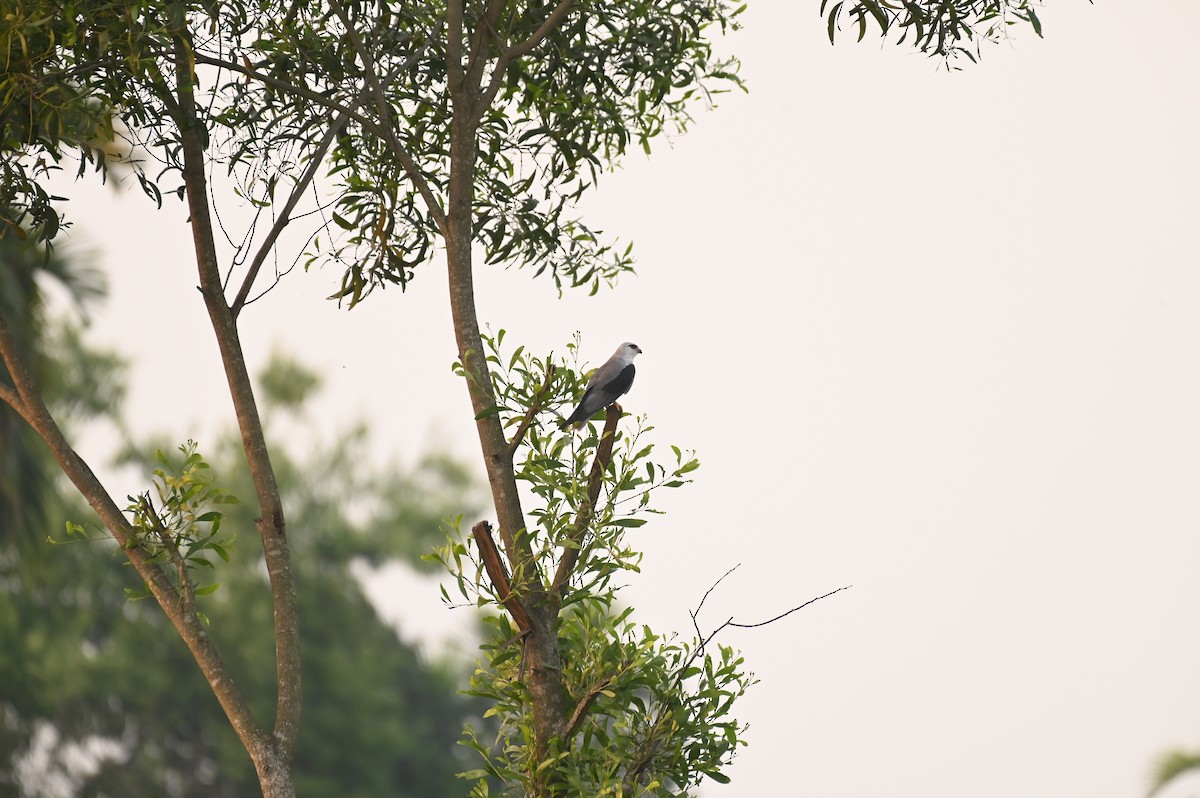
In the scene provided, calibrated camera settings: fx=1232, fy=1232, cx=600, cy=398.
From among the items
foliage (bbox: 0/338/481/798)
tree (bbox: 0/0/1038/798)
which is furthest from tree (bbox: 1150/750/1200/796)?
foliage (bbox: 0/338/481/798)

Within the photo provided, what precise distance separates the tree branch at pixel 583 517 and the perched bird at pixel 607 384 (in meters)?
0.16

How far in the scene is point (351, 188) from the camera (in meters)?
5.73

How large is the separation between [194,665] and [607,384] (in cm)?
2129

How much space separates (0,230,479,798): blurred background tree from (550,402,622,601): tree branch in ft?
54.6

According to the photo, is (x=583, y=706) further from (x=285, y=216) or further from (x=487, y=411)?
(x=285, y=216)

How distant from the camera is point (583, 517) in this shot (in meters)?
4.39

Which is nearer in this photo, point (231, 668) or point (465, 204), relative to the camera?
point (465, 204)

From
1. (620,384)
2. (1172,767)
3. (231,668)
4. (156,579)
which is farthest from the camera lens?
(231,668)

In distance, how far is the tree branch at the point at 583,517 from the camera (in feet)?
14.4

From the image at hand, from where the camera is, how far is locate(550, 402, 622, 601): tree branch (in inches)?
173

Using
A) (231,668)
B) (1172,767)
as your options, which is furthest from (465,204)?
(231,668)

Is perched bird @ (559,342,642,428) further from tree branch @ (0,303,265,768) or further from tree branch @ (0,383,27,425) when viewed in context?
tree branch @ (0,383,27,425)

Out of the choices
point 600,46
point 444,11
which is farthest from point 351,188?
point 600,46

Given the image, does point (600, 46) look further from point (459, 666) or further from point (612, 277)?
point (459, 666)
